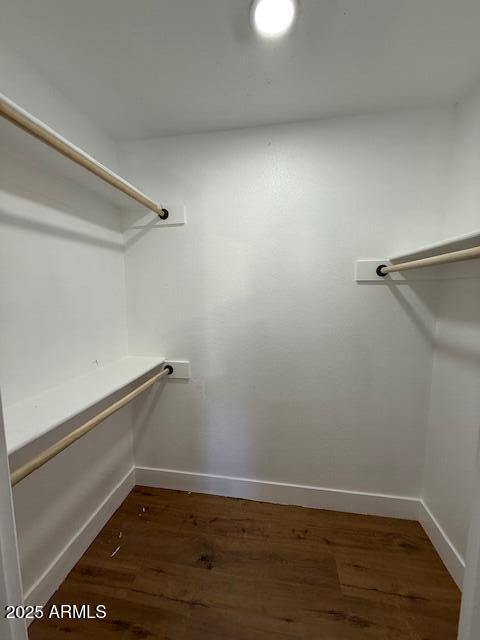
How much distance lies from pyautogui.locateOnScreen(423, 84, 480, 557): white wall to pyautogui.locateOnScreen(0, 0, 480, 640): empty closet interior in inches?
0.5

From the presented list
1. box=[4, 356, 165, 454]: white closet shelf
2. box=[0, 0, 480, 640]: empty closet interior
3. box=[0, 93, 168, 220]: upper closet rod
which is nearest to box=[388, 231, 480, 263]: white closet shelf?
box=[0, 0, 480, 640]: empty closet interior

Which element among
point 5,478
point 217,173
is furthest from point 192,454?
point 217,173

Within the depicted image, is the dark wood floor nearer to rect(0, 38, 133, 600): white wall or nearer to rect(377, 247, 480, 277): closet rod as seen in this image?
rect(0, 38, 133, 600): white wall

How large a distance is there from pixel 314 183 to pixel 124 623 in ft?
6.61

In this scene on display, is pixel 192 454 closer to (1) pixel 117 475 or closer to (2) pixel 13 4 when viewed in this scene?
(1) pixel 117 475

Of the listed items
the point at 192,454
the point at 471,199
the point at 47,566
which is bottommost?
the point at 47,566

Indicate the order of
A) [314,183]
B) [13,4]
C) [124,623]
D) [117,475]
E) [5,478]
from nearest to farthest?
1. [5,478]
2. [13,4]
3. [124,623]
4. [314,183]
5. [117,475]

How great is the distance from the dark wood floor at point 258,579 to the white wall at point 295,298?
0.22m

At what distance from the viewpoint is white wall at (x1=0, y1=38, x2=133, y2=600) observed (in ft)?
3.01

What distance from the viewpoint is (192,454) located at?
63.1 inches

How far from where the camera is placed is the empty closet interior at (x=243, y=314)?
902 mm

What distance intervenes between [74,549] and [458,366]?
1879mm

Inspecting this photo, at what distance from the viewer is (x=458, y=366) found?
1155mm

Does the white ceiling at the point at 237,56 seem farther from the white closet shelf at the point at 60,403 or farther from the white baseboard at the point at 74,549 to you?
the white baseboard at the point at 74,549
